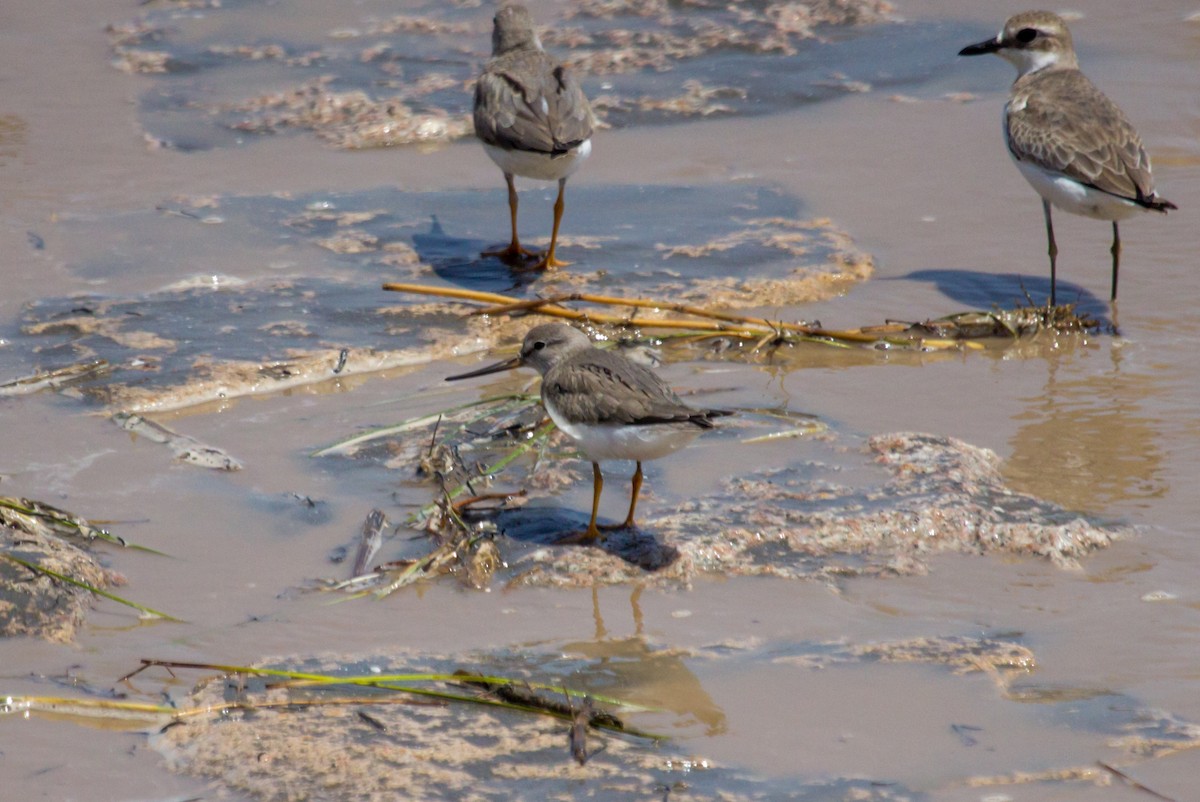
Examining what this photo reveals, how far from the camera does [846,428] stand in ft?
19.5

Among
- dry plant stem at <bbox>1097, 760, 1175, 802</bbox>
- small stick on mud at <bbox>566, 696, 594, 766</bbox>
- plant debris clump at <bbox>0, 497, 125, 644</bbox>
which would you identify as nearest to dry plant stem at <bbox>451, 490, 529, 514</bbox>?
plant debris clump at <bbox>0, 497, 125, 644</bbox>

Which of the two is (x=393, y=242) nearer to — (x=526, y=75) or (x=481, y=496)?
(x=526, y=75)

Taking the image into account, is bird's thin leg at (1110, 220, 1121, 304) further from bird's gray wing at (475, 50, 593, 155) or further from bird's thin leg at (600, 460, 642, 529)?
bird's thin leg at (600, 460, 642, 529)

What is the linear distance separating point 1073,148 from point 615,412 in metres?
4.22

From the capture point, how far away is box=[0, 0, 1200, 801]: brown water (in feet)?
12.8

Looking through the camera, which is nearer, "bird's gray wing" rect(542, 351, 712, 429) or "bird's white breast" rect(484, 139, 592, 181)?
"bird's gray wing" rect(542, 351, 712, 429)

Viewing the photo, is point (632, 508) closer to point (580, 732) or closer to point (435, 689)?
point (435, 689)

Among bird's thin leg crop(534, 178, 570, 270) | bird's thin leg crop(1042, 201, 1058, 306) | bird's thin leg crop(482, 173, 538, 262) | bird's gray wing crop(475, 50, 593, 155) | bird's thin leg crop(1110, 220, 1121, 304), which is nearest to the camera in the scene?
bird's thin leg crop(1042, 201, 1058, 306)

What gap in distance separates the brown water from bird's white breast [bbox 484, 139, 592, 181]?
1.42 metres

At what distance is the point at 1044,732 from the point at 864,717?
51 centimetres

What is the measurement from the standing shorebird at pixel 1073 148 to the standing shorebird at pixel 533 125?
2651 millimetres

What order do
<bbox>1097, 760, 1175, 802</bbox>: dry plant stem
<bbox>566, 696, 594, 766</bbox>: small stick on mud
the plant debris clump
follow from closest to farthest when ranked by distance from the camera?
<bbox>1097, 760, 1175, 802</bbox>: dry plant stem
<bbox>566, 696, 594, 766</bbox>: small stick on mud
the plant debris clump

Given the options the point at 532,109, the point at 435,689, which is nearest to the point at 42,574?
the point at 435,689

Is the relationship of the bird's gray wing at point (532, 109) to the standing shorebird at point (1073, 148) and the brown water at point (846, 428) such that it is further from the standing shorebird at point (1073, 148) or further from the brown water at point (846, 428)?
the standing shorebird at point (1073, 148)
